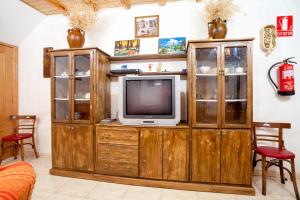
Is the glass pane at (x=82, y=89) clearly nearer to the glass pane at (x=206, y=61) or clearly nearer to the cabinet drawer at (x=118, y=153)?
the cabinet drawer at (x=118, y=153)

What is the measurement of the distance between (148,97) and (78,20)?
1530mm

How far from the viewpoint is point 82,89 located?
251 centimetres

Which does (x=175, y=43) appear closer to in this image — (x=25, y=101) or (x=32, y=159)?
(x=25, y=101)

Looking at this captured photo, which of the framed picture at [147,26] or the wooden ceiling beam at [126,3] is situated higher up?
the wooden ceiling beam at [126,3]

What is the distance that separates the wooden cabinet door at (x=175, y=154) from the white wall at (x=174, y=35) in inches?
48.3

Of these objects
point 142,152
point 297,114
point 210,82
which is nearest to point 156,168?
point 142,152

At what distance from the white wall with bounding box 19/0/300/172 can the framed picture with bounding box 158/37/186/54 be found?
10 centimetres

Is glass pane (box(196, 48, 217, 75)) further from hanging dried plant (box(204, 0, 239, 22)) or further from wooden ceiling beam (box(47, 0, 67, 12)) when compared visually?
wooden ceiling beam (box(47, 0, 67, 12))

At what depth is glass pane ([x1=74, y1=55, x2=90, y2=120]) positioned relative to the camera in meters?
2.46

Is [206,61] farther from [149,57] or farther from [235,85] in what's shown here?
[149,57]

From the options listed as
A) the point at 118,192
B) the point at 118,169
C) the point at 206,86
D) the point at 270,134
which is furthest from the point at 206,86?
the point at 118,192

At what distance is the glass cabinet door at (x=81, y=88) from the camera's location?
2453 millimetres

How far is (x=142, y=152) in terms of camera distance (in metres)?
2.26

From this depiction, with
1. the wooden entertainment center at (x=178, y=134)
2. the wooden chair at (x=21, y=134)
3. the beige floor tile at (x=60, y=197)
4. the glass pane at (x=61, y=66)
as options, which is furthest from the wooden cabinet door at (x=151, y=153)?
the wooden chair at (x=21, y=134)
